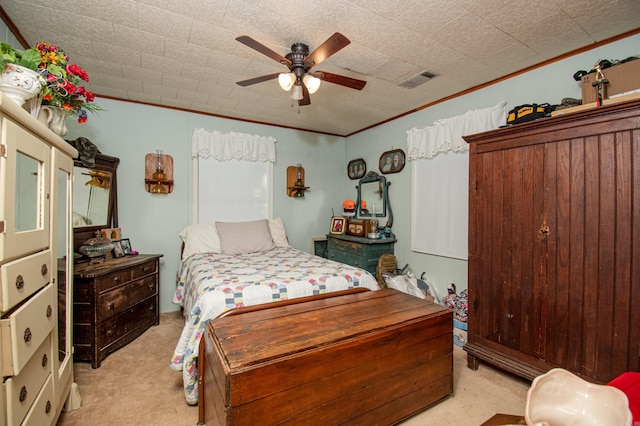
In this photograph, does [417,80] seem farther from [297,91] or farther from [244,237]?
→ [244,237]

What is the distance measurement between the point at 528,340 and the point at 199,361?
2137 millimetres

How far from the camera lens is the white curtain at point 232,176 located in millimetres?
3629

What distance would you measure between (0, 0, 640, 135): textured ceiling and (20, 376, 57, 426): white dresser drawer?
2.15 meters

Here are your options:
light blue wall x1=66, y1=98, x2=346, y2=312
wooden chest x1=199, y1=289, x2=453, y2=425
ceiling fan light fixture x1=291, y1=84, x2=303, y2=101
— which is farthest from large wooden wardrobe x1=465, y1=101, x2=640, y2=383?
light blue wall x1=66, y1=98, x2=346, y2=312

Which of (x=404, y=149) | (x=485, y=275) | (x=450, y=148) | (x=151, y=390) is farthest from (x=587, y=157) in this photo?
(x=151, y=390)

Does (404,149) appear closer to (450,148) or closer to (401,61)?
(450,148)

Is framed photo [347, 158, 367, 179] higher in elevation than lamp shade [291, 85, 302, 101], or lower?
lower

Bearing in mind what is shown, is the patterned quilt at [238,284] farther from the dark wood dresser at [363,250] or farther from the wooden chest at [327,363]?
the dark wood dresser at [363,250]

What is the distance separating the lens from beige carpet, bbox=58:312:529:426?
167 centimetres

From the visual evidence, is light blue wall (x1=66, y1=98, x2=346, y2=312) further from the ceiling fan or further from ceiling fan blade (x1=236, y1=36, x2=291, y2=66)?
ceiling fan blade (x1=236, y1=36, x2=291, y2=66)

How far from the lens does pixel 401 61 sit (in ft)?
7.74

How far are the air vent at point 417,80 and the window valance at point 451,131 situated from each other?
1.86 feet

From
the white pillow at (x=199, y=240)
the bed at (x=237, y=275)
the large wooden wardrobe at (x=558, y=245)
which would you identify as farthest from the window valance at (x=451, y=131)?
the white pillow at (x=199, y=240)

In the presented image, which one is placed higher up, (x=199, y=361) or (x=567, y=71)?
(x=567, y=71)
